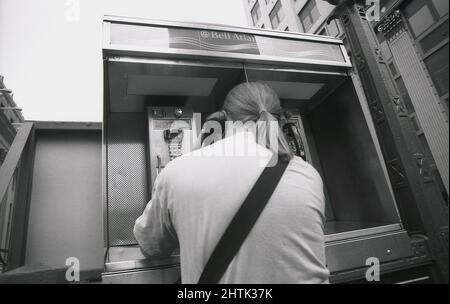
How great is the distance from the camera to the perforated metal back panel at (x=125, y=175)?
2.43 metres

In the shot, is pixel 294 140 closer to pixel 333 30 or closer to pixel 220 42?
pixel 220 42

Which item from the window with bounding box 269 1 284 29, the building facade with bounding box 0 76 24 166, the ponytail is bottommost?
the ponytail

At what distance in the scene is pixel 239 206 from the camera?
1.02 metres

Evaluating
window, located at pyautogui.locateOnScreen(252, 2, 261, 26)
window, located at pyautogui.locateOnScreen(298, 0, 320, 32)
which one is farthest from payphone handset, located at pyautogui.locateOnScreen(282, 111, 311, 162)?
window, located at pyautogui.locateOnScreen(252, 2, 261, 26)

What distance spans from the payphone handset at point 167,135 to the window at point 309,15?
11341mm

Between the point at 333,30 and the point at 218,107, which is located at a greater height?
the point at 333,30

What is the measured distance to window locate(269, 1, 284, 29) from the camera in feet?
47.0

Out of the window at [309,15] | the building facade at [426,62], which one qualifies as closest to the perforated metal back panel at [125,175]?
the building facade at [426,62]

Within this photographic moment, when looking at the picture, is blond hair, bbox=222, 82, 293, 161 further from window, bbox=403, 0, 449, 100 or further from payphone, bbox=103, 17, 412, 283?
payphone, bbox=103, 17, 412, 283

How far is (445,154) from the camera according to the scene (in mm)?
1402

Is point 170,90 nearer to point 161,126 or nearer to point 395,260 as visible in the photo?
point 161,126

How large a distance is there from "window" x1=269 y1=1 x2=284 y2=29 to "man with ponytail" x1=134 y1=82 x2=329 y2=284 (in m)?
14.9

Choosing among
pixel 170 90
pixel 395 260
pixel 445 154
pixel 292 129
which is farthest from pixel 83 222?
pixel 445 154

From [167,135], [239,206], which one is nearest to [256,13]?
[167,135]
